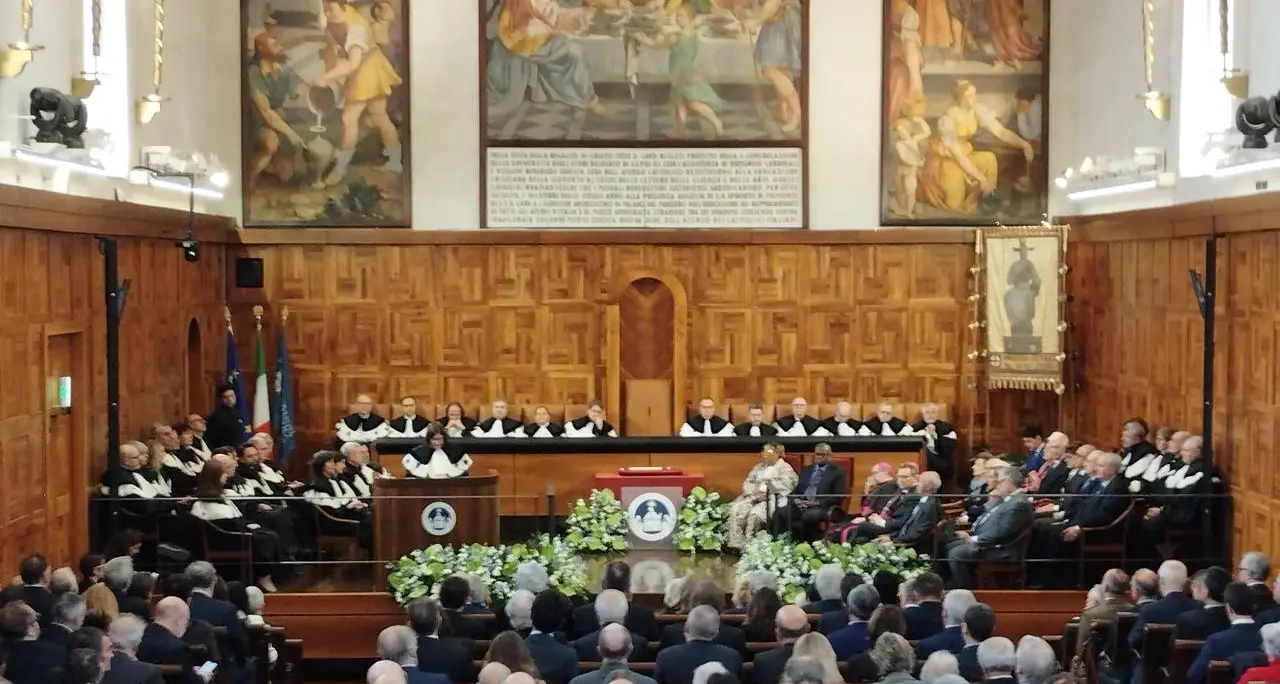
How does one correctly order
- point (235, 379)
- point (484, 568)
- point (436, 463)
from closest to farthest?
point (484, 568) → point (436, 463) → point (235, 379)

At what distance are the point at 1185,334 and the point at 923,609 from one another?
825 cm

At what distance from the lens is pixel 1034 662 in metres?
7.94

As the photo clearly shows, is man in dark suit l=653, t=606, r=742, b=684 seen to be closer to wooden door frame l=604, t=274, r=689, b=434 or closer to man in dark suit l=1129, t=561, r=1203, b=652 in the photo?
man in dark suit l=1129, t=561, r=1203, b=652

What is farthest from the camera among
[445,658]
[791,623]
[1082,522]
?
[1082,522]

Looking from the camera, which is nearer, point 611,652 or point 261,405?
point 611,652

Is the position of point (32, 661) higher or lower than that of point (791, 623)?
lower

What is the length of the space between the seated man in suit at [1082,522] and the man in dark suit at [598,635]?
5.77m

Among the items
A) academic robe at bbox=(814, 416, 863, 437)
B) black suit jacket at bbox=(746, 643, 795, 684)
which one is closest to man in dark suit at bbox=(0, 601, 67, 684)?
black suit jacket at bbox=(746, 643, 795, 684)

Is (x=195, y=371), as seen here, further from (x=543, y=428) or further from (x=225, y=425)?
(x=543, y=428)

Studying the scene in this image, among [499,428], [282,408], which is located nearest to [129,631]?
[499,428]

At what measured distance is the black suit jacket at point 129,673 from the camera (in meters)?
8.52

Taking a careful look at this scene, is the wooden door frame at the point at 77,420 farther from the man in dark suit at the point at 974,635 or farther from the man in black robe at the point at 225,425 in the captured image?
the man in dark suit at the point at 974,635

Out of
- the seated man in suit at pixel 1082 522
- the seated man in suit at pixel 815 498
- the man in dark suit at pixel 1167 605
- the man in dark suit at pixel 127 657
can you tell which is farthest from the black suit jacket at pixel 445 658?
the seated man in suit at pixel 1082 522

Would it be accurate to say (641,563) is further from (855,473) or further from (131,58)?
(131,58)
